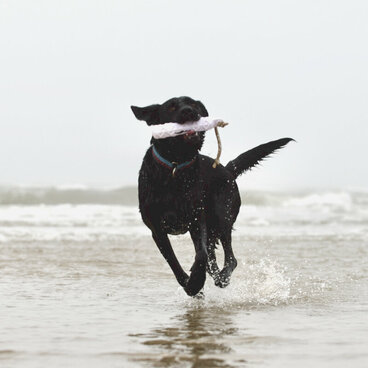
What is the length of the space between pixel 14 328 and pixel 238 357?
4.81 feet

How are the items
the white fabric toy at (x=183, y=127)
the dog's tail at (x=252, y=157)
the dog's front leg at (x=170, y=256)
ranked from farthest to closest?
1. the dog's tail at (x=252, y=157)
2. the dog's front leg at (x=170, y=256)
3. the white fabric toy at (x=183, y=127)

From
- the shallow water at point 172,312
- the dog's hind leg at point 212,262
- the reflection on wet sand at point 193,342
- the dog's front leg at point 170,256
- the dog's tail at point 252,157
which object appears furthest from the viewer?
the dog's tail at point 252,157

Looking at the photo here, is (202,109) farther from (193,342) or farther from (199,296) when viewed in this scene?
(193,342)

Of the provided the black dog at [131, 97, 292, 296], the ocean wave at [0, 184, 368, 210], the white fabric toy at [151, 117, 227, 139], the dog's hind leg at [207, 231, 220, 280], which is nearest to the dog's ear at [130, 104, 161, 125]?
the black dog at [131, 97, 292, 296]

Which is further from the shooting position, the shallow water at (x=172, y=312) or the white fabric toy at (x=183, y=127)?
the white fabric toy at (x=183, y=127)

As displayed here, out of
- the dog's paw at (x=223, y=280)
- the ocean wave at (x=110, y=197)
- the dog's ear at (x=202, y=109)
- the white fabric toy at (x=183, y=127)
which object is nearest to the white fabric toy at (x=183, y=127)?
the white fabric toy at (x=183, y=127)

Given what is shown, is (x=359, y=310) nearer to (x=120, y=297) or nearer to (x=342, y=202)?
(x=120, y=297)

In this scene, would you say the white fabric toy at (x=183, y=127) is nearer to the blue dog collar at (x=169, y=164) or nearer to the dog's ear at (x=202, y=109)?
the blue dog collar at (x=169, y=164)

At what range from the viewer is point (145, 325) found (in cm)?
409

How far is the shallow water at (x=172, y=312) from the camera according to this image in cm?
321

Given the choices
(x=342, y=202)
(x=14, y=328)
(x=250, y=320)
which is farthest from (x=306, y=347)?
(x=342, y=202)

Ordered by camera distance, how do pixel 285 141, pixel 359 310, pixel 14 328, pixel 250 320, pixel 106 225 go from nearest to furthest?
pixel 14 328 → pixel 250 320 → pixel 359 310 → pixel 285 141 → pixel 106 225

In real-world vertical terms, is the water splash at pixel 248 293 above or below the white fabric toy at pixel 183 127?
below

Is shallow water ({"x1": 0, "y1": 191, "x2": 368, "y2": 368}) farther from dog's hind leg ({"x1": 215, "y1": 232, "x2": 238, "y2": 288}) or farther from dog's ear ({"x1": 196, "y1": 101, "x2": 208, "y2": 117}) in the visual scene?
dog's ear ({"x1": 196, "y1": 101, "x2": 208, "y2": 117})
